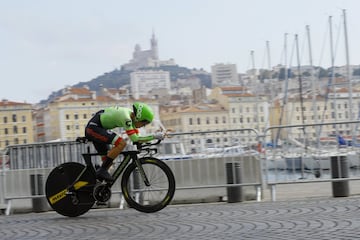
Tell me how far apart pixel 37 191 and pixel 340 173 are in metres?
4.93

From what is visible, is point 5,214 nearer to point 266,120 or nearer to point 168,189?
point 168,189

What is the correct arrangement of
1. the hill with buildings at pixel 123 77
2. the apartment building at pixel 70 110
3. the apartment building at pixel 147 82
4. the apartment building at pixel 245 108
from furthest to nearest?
the apartment building at pixel 147 82, the hill with buildings at pixel 123 77, the apartment building at pixel 245 108, the apartment building at pixel 70 110

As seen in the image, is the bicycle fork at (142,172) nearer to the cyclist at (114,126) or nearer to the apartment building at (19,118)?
the cyclist at (114,126)

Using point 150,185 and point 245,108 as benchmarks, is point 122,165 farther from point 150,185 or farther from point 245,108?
point 245,108

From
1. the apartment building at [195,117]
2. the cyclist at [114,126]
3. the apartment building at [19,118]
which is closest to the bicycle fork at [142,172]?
the cyclist at [114,126]

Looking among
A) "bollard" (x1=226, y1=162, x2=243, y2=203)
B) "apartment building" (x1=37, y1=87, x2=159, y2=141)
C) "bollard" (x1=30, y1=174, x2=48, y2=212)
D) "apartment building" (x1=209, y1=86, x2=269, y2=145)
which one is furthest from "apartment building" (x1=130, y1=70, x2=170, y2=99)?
"bollard" (x1=226, y1=162, x2=243, y2=203)

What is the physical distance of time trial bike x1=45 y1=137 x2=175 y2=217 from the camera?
9609mm

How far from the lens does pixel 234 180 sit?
11.3 m

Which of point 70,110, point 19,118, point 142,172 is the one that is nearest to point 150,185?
point 142,172

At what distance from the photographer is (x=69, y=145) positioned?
12.0 meters

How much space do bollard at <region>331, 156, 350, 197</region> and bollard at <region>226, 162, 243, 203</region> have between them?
4.93 ft

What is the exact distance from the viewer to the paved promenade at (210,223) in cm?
698

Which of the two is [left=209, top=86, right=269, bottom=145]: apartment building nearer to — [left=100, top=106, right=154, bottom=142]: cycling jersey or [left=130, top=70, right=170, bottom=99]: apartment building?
[left=130, top=70, right=170, bottom=99]: apartment building

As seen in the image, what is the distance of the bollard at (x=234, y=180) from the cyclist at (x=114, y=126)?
Answer: 227 cm
